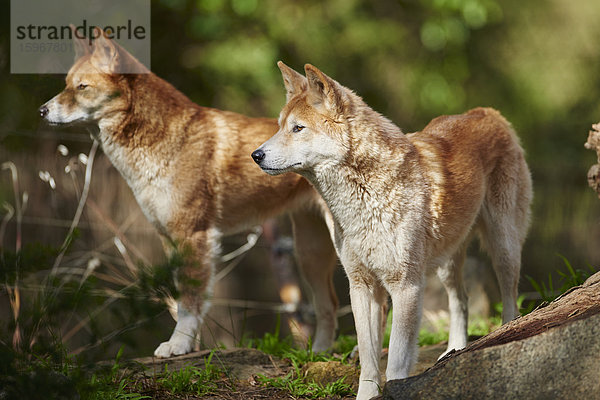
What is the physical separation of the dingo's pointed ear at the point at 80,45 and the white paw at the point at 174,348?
1.97m

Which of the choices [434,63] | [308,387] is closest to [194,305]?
[308,387]

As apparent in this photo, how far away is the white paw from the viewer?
4062mm

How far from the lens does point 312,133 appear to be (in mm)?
3193

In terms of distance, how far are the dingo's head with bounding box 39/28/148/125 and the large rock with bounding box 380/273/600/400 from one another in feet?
9.21

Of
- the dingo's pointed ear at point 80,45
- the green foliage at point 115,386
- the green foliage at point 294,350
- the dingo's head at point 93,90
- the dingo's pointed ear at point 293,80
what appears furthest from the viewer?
the dingo's pointed ear at point 80,45

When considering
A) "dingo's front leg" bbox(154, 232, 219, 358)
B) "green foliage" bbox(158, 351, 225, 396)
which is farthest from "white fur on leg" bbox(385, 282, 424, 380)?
"dingo's front leg" bbox(154, 232, 219, 358)

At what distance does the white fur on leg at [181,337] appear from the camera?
4.09 meters

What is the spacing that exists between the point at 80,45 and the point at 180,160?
3.45 feet

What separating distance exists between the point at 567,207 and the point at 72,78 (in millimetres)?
6009

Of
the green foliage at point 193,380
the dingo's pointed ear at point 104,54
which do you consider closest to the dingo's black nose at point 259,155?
the green foliage at point 193,380

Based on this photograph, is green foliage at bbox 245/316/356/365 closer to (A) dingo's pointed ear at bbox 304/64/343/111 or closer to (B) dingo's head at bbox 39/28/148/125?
(A) dingo's pointed ear at bbox 304/64/343/111

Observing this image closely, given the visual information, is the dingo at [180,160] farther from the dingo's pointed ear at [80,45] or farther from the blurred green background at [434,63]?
the blurred green background at [434,63]

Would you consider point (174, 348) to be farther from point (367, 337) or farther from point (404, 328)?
point (404, 328)

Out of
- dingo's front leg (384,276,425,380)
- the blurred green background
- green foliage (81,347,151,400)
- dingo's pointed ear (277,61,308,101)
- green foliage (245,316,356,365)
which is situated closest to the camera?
green foliage (81,347,151,400)
